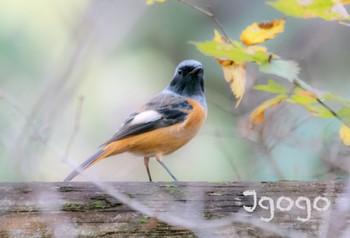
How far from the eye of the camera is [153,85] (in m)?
5.23

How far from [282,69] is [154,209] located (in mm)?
695

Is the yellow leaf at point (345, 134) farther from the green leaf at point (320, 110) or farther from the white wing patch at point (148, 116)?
the white wing patch at point (148, 116)

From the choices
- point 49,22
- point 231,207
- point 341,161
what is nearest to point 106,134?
point 49,22

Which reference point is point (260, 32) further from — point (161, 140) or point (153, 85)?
point (153, 85)

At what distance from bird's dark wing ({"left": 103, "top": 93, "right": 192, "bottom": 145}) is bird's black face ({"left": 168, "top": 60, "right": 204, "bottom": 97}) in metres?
0.16

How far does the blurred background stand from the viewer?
2549 millimetres

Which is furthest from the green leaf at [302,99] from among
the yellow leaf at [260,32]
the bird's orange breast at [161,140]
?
the bird's orange breast at [161,140]

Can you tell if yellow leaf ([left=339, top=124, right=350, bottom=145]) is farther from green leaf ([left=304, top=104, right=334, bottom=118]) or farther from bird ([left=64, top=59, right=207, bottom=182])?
bird ([left=64, top=59, right=207, bottom=182])

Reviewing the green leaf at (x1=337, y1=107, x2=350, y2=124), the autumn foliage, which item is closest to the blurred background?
the autumn foliage

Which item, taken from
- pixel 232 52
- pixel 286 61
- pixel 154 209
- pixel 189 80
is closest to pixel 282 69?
pixel 286 61

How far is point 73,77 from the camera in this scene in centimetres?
230

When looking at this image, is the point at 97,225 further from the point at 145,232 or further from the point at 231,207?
the point at 231,207

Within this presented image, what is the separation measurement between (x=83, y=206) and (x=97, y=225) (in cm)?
9

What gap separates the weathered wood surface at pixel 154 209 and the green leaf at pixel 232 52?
0.49 meters
